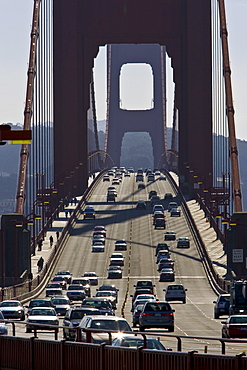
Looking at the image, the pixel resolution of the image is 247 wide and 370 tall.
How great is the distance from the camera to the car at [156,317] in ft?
125

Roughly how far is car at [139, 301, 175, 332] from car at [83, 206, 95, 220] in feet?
280

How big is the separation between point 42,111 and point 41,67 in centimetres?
605

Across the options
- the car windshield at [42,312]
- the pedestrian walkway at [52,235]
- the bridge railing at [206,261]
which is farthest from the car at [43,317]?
the pedestrian walkway at [52,235]

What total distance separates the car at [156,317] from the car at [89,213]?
8535 centimetres

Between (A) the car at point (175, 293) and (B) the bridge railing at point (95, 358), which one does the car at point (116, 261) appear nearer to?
(A) the car at point (175, 293)

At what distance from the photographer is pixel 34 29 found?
4978 inches

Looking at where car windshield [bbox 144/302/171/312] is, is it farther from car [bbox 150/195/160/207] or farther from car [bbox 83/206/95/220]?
car [bbox 150/195/160/207]

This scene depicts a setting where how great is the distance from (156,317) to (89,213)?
85.9 m

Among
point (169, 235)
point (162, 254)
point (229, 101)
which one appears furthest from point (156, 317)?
point (229, 101)

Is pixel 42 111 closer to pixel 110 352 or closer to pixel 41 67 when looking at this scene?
pixel 41 67

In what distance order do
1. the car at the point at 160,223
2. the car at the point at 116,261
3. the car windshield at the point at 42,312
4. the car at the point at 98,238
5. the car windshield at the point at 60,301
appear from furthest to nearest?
the car at the point at 160,223 < the car at the point at 98,238 < the car at the point at 116,261 < the car windshield at the point at 60,301 < the car windshield at the point at 42,312

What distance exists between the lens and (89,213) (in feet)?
407

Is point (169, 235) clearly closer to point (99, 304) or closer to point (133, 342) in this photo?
point (99, 304)

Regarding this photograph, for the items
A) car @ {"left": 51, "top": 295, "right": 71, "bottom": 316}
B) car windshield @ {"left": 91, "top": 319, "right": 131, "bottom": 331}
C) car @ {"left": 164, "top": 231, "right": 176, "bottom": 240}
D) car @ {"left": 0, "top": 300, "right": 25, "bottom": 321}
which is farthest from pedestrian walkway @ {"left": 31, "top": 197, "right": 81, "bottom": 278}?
car windshield @ {"left": 91, "top": 319, "right": 131, "bottom": 331}
